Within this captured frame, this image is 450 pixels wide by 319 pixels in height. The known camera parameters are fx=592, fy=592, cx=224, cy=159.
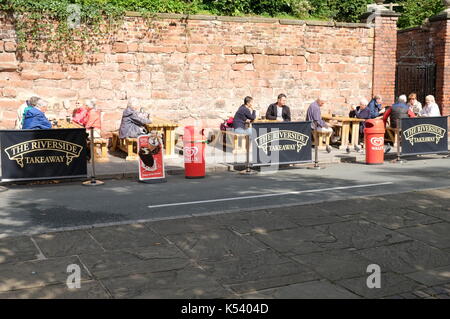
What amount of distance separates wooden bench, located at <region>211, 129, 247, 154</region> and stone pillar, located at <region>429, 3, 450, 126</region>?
27.9ft

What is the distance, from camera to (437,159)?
16.1 meters

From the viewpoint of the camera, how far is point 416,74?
22312 millimetres

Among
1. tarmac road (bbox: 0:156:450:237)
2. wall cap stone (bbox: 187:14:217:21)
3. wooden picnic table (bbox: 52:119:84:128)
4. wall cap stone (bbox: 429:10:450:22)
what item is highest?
wall cap stone (bbox: 429:10:450:22)

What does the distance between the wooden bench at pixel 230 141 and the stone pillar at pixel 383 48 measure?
609cm

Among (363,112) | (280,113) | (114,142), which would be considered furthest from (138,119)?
(363,112)

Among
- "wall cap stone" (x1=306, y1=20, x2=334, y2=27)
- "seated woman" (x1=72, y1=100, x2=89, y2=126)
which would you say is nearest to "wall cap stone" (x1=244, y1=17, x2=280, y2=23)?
"wall cap stone" (x1=306, y1=20, x2=334, y2=27)

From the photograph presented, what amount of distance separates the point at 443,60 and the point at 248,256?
1650 centimetres

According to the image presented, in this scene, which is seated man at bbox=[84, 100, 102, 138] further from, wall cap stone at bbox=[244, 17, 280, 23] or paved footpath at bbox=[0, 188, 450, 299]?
paved footpath at bbox=[0, 188, 450, 299]

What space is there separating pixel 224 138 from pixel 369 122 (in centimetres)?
448

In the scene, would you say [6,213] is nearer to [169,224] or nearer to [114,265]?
[169,224]

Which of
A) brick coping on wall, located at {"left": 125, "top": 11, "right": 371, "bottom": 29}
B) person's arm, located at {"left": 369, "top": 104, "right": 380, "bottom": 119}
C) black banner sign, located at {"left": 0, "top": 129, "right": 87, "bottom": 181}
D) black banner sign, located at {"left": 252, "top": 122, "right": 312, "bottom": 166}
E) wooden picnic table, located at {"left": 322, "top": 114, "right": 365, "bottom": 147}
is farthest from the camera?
person's arm, located at {"left": 369, "top": 104, "right": 380, "bottom": 119}

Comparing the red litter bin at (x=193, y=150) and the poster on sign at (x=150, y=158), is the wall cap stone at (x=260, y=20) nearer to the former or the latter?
the red litter bin at (x=193, y=150)

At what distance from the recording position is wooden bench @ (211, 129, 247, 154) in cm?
1628
